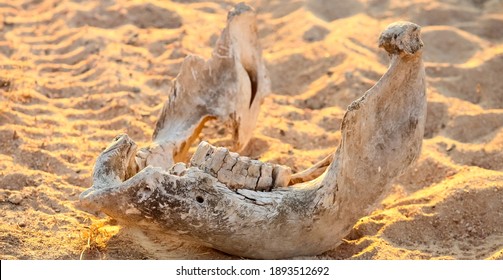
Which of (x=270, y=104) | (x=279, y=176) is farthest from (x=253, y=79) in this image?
(x=279, y=176)

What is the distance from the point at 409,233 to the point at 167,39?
2806mm

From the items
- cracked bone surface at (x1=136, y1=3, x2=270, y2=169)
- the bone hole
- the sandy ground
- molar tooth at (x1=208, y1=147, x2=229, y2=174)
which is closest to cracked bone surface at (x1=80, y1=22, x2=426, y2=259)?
molar tooth at (x1=208, y1=147, x2=229, y2=174)

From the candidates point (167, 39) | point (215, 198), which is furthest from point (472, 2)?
point (215, 198)

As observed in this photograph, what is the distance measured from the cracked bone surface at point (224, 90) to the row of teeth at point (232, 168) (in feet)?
2.19

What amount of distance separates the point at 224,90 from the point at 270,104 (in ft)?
3.15

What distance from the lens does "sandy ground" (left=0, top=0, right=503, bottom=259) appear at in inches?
137

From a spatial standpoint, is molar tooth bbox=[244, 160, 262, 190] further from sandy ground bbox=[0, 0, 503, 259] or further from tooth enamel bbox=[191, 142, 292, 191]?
sandy ground bbox=[0, 0, 503, 259]

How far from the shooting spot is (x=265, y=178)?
3240mm

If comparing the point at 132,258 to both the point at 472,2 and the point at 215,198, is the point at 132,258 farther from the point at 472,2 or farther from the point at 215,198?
the point at 472,2

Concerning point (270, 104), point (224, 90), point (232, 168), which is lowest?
point (270, 104)

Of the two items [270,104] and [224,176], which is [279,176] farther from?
[270,104]

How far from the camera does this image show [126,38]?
5691 millimetres

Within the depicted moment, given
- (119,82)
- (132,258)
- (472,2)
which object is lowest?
(132,258)

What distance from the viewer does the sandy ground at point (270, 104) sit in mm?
3477
